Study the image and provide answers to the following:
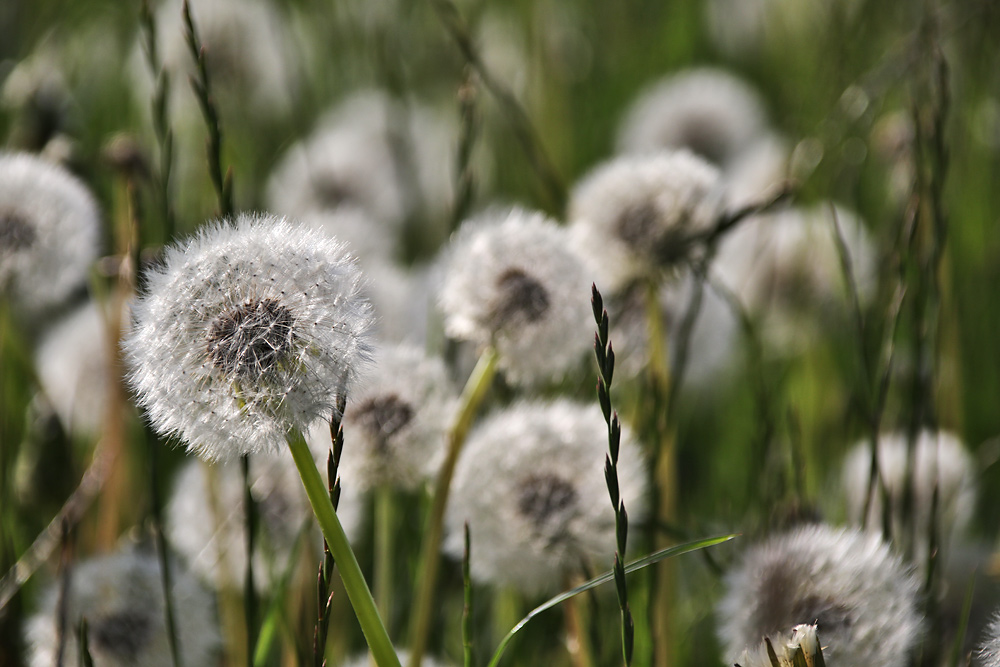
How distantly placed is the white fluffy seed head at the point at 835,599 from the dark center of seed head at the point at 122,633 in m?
0.76

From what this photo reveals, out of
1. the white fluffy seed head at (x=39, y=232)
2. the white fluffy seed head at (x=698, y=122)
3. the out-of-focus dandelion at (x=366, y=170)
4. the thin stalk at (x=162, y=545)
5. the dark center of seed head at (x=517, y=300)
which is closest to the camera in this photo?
the thin stalk at (x=162, y=545)

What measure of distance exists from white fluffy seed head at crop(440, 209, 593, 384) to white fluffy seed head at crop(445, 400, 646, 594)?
11 centimetres

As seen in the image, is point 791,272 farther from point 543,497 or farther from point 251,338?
point 251,338

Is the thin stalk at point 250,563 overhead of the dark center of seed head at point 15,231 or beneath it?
beneath

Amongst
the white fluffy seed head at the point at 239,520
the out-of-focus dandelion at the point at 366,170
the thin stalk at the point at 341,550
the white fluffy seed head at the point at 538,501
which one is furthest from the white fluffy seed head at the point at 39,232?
the out-of-focus dandelion at the point at 366,170

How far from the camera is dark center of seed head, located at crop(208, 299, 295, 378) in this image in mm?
784

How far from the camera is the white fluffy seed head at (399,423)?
47.8 inches

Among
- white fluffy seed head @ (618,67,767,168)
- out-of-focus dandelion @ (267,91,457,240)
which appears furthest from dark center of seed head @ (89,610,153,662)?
white fluffy seed head @ (618,67,767,168)

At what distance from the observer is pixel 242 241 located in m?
0.85

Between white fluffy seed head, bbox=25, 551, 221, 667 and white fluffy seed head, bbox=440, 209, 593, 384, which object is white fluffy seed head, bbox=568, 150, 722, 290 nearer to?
white fluffy seed head, bbox=440, 209, 593, 384

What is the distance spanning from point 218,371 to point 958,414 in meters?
1.57

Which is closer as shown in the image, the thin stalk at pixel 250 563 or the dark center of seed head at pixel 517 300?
the thin stalk at pixel 250 563

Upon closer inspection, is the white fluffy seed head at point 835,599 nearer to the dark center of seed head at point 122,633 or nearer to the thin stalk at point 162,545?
the thin stalk at point 162,545

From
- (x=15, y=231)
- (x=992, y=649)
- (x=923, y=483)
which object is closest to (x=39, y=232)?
(x=15, y=231)
